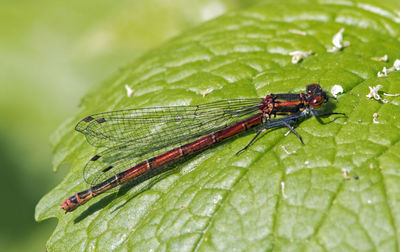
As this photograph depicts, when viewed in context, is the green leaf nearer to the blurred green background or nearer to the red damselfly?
the red damselfly

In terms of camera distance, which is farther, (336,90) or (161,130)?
(161,130)

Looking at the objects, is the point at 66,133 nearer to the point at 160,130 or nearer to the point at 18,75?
the point at 160,130

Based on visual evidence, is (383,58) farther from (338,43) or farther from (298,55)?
(298,55)

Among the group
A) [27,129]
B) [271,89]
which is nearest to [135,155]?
[271,89]

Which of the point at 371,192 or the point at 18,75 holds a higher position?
the point at 18,75

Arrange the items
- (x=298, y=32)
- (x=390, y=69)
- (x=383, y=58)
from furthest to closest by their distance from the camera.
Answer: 1. (x=298, y=32)
2. (x=383, y=58)
3. (x=390, y=69)

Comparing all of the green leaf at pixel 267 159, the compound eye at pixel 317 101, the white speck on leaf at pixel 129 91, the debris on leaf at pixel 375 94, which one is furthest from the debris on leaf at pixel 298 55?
the white speck on leaf at pixel 129 91

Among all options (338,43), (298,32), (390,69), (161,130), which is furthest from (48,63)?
(390,69)
